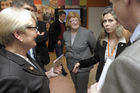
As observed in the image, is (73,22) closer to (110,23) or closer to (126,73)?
(110,23)

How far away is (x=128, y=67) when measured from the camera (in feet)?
1.56

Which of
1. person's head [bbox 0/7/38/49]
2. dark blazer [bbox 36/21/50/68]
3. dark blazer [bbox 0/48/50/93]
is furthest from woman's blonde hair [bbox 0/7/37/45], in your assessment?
dark blazer [bbox 36/21/50/68]

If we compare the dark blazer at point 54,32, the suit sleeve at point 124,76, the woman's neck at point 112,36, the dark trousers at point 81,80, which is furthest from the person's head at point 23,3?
the dark blazer at point 54,32

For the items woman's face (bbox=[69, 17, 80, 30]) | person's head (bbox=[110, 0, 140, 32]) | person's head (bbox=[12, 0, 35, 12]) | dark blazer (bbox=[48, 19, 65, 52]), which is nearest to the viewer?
person's head (bbox=[110, 0, 140, 32])

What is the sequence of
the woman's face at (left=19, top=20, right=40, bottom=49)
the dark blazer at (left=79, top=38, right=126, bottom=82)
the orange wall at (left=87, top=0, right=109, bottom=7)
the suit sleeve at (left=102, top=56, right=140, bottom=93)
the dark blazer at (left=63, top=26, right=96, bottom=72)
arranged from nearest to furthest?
the suit sleeve at (left=102, top=56, right=140, bottom=93) < the woman's face at (left=19, top=20, right=40, bottom=49) < the dark blazer at (left=79, top=38, right=126, bottom=82) < the dark blazer at (left=63, top=26, right=96, bottom=72) < the orange wall at (left=87, top=0, right=109, bottom=7)

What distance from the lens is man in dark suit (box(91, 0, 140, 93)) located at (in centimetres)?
47

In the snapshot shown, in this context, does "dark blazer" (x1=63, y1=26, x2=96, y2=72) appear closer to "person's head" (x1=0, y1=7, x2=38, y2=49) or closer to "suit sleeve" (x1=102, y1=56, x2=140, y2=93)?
"person's head" (x1=0, y1=7, x2=38, y2=49)

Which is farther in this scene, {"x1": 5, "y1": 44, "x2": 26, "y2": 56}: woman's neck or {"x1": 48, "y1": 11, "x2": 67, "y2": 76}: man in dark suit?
{"x1": 48, "y1": 11, "x2": 67, "y2": 76}: man in dark suit

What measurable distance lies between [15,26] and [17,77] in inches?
16.9

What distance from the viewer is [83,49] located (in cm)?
278

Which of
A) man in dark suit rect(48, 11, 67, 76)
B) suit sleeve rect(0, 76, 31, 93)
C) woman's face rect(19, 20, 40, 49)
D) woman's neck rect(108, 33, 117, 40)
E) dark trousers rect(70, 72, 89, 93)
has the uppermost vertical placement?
woman's face rect(19, 20, 40, 49)

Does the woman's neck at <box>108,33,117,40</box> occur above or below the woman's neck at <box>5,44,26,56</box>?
below

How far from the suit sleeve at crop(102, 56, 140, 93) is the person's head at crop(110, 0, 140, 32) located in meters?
0.21

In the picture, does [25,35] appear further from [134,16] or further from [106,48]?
[106,48]
